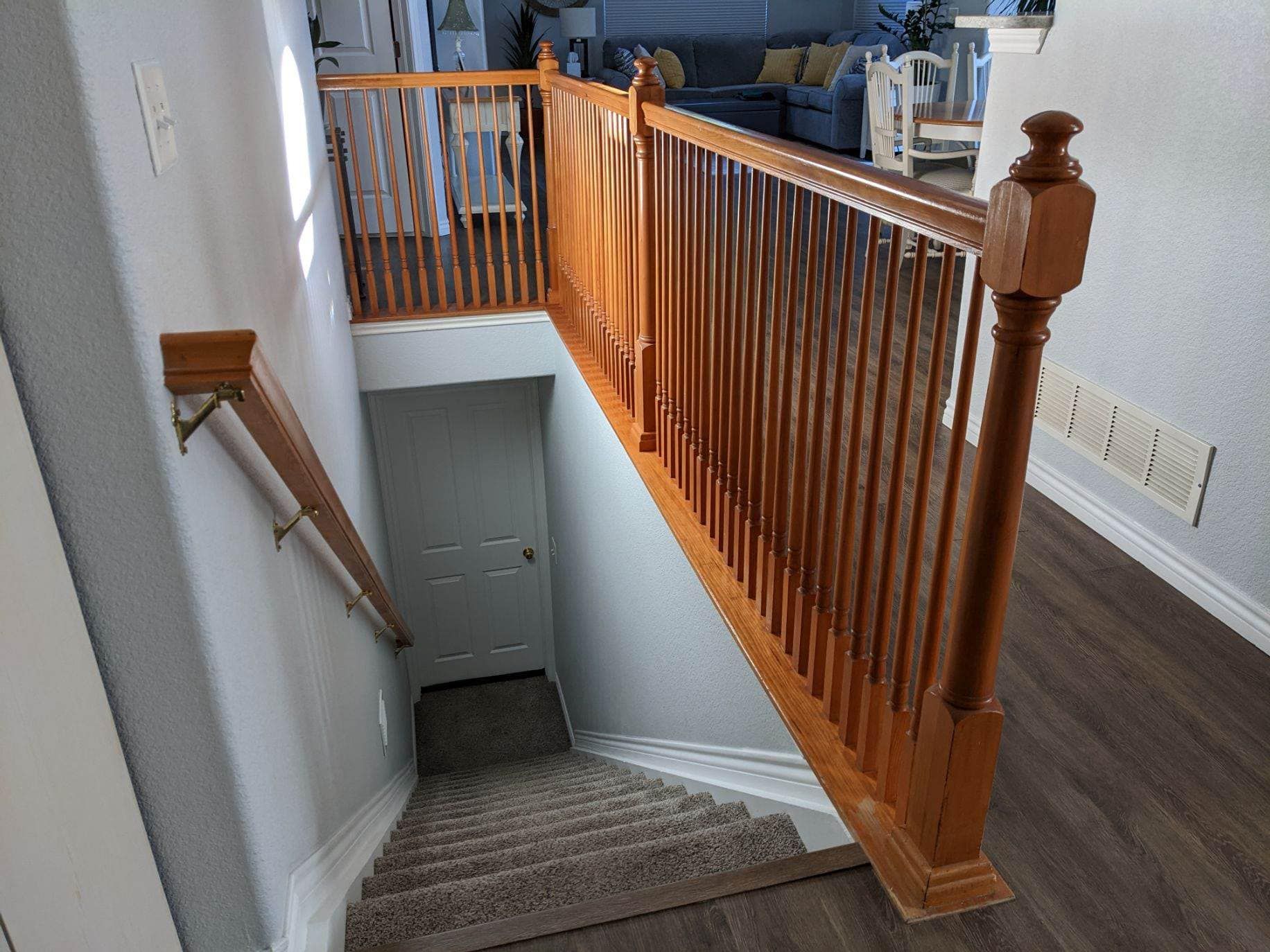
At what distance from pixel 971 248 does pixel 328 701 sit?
5.90 feet

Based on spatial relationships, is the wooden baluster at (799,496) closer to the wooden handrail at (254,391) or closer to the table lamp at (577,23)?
the wooden handrail at (254,391)

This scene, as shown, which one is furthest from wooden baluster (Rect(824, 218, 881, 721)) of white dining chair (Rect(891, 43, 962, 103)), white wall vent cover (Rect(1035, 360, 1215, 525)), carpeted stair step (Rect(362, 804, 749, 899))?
white dining chair (Rect(891, 43, 962, 103))

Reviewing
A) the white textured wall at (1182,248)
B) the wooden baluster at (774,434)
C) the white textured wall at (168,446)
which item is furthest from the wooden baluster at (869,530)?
the white textured wall at (1182,248)

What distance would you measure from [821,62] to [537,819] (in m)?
8.87

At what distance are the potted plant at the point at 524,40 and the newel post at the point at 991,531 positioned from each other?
7945 mm

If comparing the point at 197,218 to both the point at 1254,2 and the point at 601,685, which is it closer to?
the point at 1254,2

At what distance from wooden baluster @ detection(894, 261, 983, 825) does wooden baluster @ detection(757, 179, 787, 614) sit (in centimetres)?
42

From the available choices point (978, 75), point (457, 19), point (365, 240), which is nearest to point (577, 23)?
point (457, 19)

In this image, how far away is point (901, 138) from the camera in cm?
532

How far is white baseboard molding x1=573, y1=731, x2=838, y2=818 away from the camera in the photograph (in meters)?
1.89

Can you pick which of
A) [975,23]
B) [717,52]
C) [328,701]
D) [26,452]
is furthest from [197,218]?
[717,52]

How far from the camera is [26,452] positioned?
3.54 ft

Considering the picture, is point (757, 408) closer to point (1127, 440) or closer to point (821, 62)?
point (1127, 440)

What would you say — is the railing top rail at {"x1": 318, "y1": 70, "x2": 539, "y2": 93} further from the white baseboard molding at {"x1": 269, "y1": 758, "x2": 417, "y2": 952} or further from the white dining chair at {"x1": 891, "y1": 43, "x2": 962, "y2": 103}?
the white baseboard molding at {"x1": 269, "y1": 758, "x2": 417, "y2": 952}
